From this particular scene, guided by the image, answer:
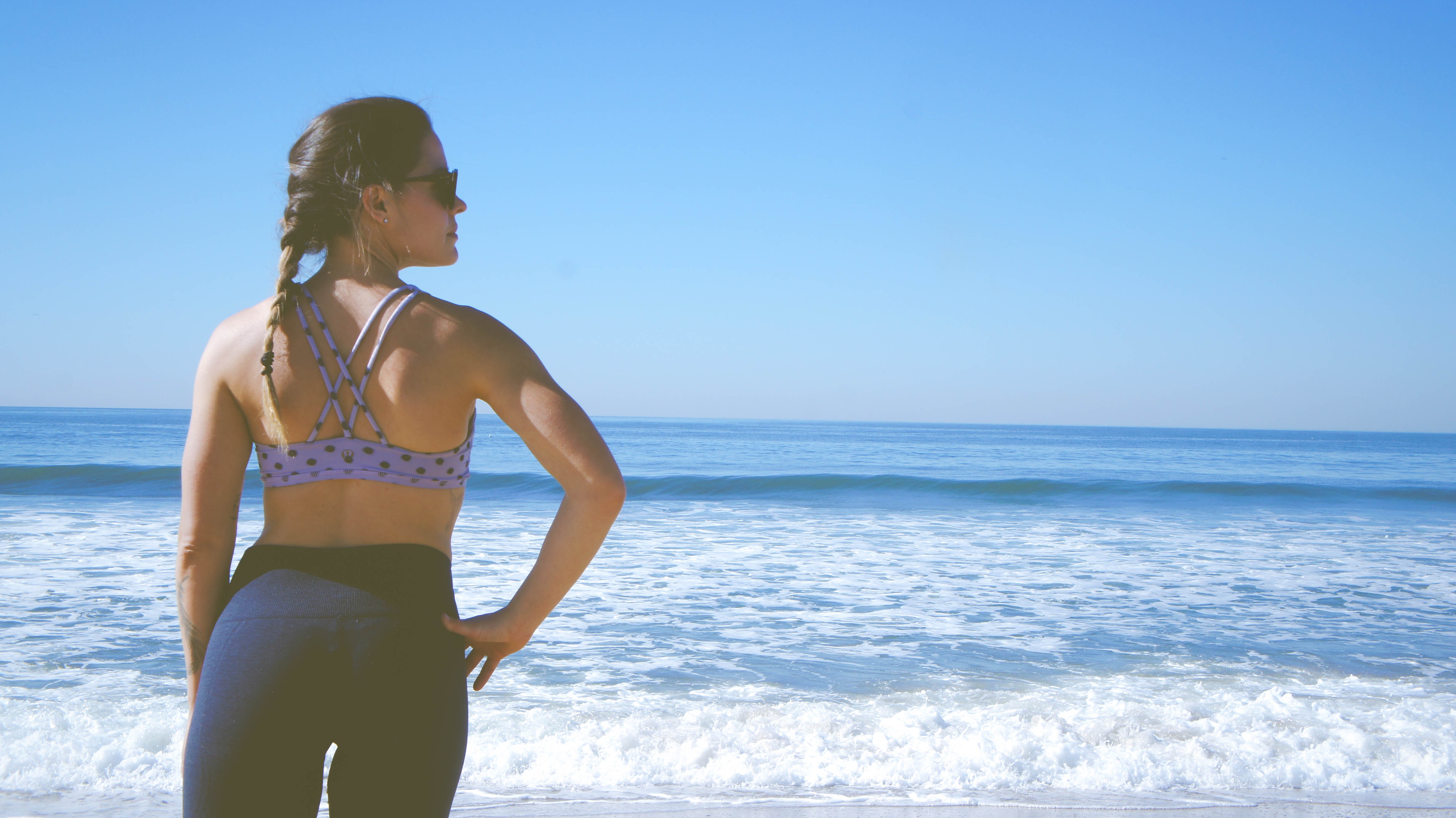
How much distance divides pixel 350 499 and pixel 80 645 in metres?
5.31

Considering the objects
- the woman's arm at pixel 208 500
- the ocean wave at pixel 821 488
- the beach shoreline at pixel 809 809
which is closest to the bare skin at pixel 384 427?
the woman's arm at pixel 208 500

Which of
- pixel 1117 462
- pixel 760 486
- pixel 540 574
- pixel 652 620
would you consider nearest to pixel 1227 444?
pixel 1117 462

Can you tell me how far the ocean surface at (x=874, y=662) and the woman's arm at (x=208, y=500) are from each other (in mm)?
2308

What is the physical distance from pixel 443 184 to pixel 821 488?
17210 millimetres

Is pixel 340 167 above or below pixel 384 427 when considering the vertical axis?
above

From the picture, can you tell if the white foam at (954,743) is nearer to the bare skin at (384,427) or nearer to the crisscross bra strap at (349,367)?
the bare skin at (384,427)

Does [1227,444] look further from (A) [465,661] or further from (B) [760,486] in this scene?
(A) [465,661]

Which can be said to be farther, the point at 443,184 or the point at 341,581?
the point at 443,184

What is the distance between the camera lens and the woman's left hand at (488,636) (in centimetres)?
125

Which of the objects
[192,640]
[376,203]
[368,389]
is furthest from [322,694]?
[376,203]

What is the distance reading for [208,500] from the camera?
126 centimetres

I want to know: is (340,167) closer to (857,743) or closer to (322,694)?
(322,694)

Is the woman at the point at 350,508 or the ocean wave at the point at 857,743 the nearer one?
the woman at the point at 350,508

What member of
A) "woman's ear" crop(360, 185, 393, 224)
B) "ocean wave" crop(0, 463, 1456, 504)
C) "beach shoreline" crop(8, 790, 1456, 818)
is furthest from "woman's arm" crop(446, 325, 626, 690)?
"ocean wave" crop(0, 463, 1456, 504)
